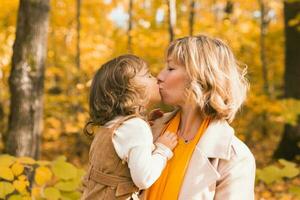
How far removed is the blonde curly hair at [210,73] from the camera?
2.07 metres

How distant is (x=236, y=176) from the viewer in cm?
203

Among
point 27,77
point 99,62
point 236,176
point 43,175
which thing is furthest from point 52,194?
point 99,62

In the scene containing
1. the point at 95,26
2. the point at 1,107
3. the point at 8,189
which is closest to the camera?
the point at 8,189

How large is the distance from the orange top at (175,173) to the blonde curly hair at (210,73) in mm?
110

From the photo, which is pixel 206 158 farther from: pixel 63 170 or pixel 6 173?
pixel 6 173

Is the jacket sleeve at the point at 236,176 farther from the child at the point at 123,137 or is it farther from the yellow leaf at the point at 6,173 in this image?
the yellow leaf at the point at 6,173

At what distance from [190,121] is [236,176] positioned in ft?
1.03

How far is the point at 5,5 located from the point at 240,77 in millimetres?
9615

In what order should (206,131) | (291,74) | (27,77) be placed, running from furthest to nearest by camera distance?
1. (291,74)
2. (27,77)
3. (206,131)

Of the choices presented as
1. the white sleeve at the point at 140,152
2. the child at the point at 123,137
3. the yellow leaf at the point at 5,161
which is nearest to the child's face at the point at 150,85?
the child at the point at 123,137

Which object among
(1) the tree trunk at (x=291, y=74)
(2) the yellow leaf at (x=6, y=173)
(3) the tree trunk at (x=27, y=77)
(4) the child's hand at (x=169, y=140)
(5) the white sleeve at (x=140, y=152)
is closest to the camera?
(5) the white sleeve at (x=140, y=152)

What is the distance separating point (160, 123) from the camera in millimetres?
2314

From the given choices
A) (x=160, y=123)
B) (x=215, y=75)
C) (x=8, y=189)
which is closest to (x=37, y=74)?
(x=8, y=189)

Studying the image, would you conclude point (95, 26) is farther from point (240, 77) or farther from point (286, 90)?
point (240, 77)
